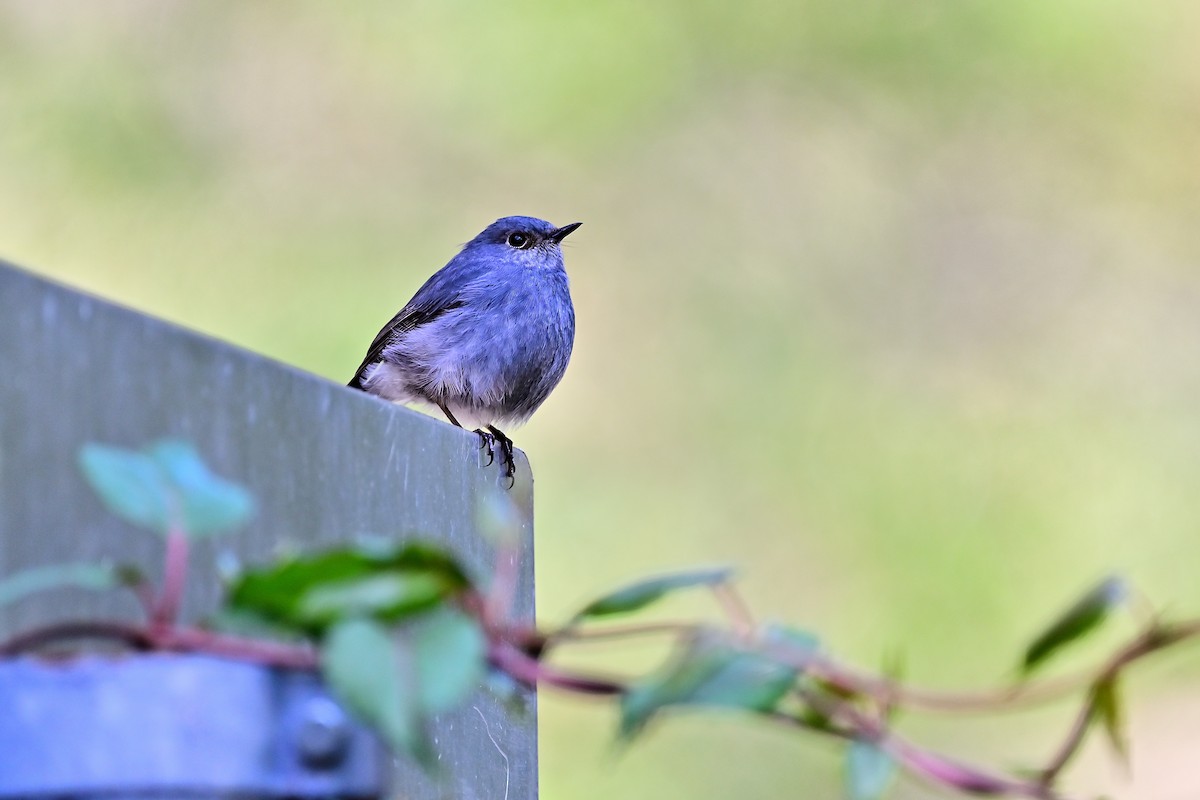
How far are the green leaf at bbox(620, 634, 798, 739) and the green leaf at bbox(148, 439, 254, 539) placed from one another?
0.24m

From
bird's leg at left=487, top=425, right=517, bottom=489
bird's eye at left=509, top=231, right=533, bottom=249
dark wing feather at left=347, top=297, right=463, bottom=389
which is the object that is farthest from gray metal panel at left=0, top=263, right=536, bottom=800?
bird's eye at left=509, top=231, right=533, bottom=249

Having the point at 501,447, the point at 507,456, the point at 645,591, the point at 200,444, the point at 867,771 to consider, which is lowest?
the point at 867,771

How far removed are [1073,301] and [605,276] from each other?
253 centimetres

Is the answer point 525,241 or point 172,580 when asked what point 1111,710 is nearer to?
point 172,580

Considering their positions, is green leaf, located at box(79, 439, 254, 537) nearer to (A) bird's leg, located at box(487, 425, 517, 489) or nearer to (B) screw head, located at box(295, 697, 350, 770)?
(B) screw head, located at box(295, 697, 350, 770)

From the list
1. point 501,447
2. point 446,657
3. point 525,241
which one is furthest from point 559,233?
point 446,657

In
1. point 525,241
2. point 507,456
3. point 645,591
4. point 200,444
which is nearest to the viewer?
point 645,591

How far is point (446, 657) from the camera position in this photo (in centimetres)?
79

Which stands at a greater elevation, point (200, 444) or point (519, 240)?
point (519, 240)

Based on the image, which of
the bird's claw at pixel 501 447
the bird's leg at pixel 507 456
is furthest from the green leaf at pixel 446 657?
the bird's claw at pixel 501 447

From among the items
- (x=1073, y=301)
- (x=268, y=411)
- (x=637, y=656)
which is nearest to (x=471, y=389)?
(x=637, y=656)

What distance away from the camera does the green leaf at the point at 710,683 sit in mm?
803

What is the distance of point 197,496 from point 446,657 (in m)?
0.19

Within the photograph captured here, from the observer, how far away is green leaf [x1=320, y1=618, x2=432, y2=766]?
78 centimetres
